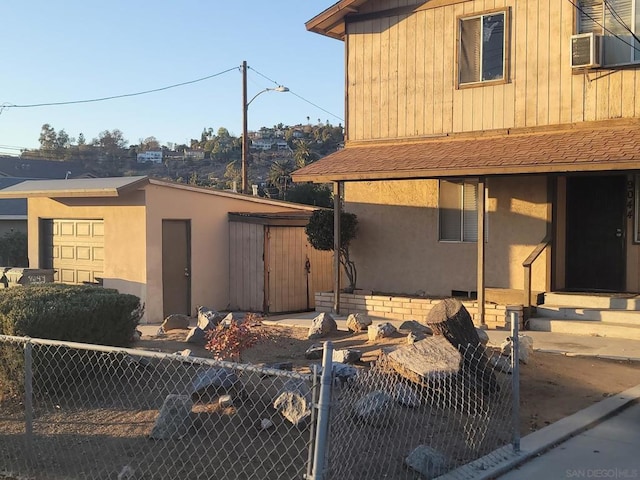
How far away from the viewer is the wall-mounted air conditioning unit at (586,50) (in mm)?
11812

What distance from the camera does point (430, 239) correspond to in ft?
47.1

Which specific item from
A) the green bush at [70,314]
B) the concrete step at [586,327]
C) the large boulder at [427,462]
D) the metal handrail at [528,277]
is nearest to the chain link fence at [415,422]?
the large boulder at [427,462]

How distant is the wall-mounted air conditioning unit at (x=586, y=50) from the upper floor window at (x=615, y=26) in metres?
0.26

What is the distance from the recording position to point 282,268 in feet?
53.2

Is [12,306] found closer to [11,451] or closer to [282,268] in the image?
[11,451]

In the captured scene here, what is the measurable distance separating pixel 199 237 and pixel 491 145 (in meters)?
6.82

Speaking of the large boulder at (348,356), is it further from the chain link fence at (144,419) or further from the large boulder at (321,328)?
the large boulder at (321,328)

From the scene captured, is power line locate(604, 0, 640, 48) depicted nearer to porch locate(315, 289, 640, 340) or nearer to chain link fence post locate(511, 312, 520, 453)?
porch locate(315, 289, 640, 340)

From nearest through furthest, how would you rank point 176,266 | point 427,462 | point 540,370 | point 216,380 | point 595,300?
point 427,462
point 216,380
point 540,370
point 595,300
point 176,266

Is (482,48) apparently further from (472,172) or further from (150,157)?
(150,157)

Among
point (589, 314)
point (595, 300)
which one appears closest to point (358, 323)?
point (589, 314)

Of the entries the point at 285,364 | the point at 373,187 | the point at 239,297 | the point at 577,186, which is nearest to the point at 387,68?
the point at 373,187

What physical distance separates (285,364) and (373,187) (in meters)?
7.97

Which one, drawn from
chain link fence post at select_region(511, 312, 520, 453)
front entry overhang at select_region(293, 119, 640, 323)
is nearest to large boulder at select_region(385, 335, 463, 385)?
chain link fence post at select_region(511, 312, 520, 453)
